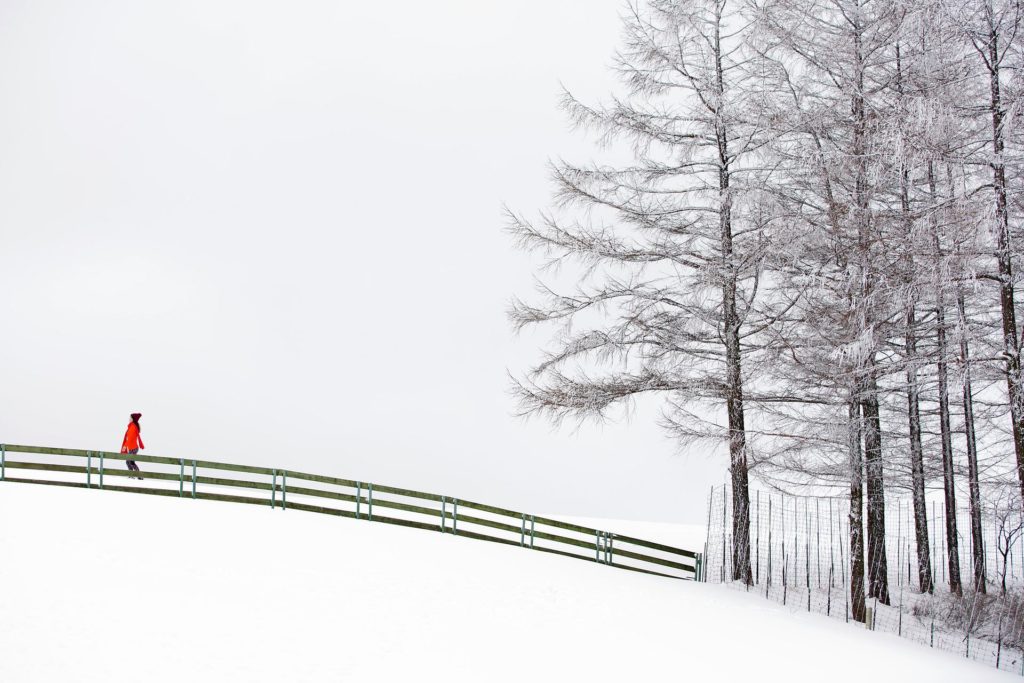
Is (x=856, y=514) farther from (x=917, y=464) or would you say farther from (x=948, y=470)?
(x=948, y=470)

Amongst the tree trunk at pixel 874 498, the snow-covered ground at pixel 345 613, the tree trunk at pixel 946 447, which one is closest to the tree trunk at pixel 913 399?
the tree trunk at pixel 946 447

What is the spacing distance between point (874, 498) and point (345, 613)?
33.9ft

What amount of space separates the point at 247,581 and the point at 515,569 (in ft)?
15.9

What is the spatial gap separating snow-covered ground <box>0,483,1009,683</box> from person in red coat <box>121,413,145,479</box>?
6.58 ft

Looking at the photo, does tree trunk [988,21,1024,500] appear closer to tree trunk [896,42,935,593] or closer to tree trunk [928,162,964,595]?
tree trunk [896,42,935,593]

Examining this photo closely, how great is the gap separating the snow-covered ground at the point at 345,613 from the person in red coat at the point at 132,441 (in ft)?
6.58

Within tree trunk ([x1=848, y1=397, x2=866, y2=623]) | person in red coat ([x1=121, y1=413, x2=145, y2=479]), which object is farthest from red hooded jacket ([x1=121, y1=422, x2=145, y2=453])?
tree trunk ([x1=848, y1=397, x2=866, y2=623])

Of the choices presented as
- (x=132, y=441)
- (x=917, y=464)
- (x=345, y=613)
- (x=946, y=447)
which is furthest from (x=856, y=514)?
(x=132, y=441)

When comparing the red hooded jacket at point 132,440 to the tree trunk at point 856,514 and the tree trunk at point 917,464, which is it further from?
the tree trunk at point 917,464

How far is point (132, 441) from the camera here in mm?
20297

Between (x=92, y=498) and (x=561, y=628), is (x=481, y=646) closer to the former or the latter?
(x=561, y=628)

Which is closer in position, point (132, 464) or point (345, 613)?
point (345, 613)

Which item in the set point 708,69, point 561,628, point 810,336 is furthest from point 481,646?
point 708,69

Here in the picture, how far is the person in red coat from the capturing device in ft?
66.4
